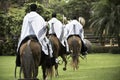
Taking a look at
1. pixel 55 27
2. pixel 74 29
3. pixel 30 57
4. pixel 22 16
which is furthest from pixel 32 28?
pixel 22 16

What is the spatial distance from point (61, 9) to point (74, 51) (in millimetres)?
29919

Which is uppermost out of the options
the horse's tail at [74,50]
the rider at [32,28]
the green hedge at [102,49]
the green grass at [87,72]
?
the rider at [32,28]

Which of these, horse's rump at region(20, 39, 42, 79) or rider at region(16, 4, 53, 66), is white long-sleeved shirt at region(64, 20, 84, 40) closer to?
rider at region(16, 4, 53, 66)

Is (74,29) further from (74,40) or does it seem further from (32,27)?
(32,27)

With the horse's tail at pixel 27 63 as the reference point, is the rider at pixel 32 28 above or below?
above

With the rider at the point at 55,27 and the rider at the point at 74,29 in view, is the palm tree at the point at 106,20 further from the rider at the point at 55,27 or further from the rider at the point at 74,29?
the rider at the point at 55,27

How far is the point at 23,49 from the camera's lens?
7.93 meters

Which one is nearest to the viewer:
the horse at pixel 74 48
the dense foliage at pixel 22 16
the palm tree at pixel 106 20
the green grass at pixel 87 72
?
the green grass at pixel 87 72

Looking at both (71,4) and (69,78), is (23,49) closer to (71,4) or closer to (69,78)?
(69,78)

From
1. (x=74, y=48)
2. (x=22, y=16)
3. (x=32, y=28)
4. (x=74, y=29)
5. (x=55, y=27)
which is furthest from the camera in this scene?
(x=22, y=16)

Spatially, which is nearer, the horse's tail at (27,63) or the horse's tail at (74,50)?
→ the horse's tail at (27,63)

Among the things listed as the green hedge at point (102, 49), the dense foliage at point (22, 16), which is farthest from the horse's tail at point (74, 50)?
the green hedge at point (102, 49)

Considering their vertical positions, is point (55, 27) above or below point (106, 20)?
above

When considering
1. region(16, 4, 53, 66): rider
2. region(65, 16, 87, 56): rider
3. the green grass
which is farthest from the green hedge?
region(16, 4, 53, 66): rider
